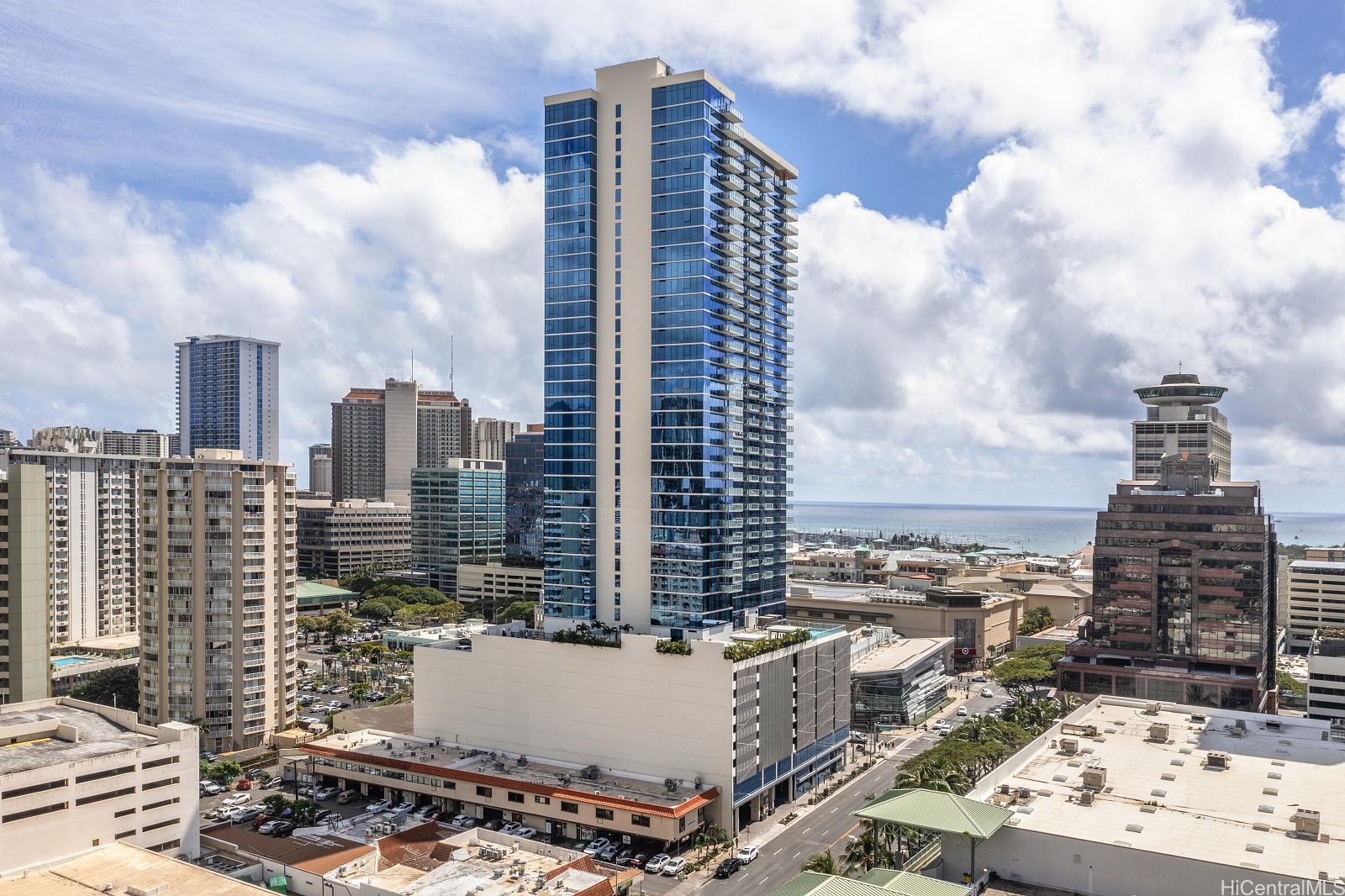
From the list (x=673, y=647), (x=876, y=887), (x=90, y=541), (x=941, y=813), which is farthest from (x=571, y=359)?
(x=90, y=541)

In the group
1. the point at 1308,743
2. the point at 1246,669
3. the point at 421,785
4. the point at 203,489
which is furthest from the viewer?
the point at 1246,669

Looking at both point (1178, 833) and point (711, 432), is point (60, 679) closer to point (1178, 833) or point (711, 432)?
point (711, 432)

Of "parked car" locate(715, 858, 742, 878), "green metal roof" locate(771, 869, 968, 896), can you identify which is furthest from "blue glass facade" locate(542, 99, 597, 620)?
"green metal roof" locate(771, 869, 968, 896)

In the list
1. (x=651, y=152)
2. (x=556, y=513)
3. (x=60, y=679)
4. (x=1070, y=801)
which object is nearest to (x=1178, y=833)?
(x=1070, y=801)

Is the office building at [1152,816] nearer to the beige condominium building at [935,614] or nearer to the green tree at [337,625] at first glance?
the beige condominium building at [935,614]

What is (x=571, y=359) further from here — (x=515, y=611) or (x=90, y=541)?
(x=515, y=611)

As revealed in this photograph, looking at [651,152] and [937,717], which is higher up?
[651,152]

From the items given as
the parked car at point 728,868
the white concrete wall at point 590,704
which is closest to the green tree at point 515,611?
the white concrete wall at point 590,704
